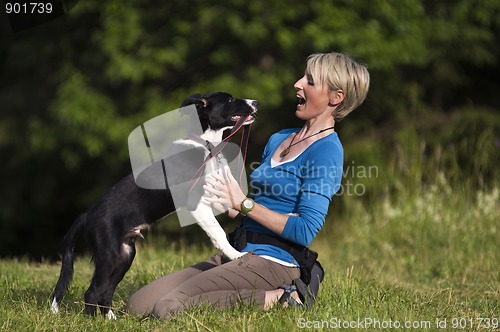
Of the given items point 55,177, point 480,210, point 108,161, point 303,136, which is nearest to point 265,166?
point 303,136

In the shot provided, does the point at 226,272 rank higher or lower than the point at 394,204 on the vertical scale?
higher

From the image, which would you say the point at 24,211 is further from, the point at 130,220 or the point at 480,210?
the point at 130,220

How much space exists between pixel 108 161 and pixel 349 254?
5653 millimetres

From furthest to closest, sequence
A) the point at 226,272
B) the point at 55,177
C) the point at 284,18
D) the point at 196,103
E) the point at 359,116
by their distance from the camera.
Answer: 1. the point at 55,177
2. the point at 359,116
3. the point at 284,18
4. the point at 196,103
5. the point at 226,272

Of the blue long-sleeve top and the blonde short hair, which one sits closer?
the blue long-sleeve top

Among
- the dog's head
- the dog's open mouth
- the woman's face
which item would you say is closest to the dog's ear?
the dog's head

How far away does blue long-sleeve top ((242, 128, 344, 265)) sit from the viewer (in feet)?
13.2

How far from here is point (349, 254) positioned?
743 centimetres

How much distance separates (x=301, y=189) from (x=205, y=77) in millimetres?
7556

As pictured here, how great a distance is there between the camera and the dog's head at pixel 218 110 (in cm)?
493

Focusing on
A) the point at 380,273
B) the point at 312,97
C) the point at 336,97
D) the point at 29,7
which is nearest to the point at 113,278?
the point at 312,97

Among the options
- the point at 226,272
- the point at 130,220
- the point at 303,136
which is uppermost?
the point at 303,136

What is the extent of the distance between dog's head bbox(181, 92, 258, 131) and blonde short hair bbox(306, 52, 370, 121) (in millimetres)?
764

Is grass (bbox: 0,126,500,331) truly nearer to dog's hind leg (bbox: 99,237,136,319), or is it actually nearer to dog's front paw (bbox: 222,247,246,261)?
A: dog's hind leg (bbox: 99,237,136,319)
